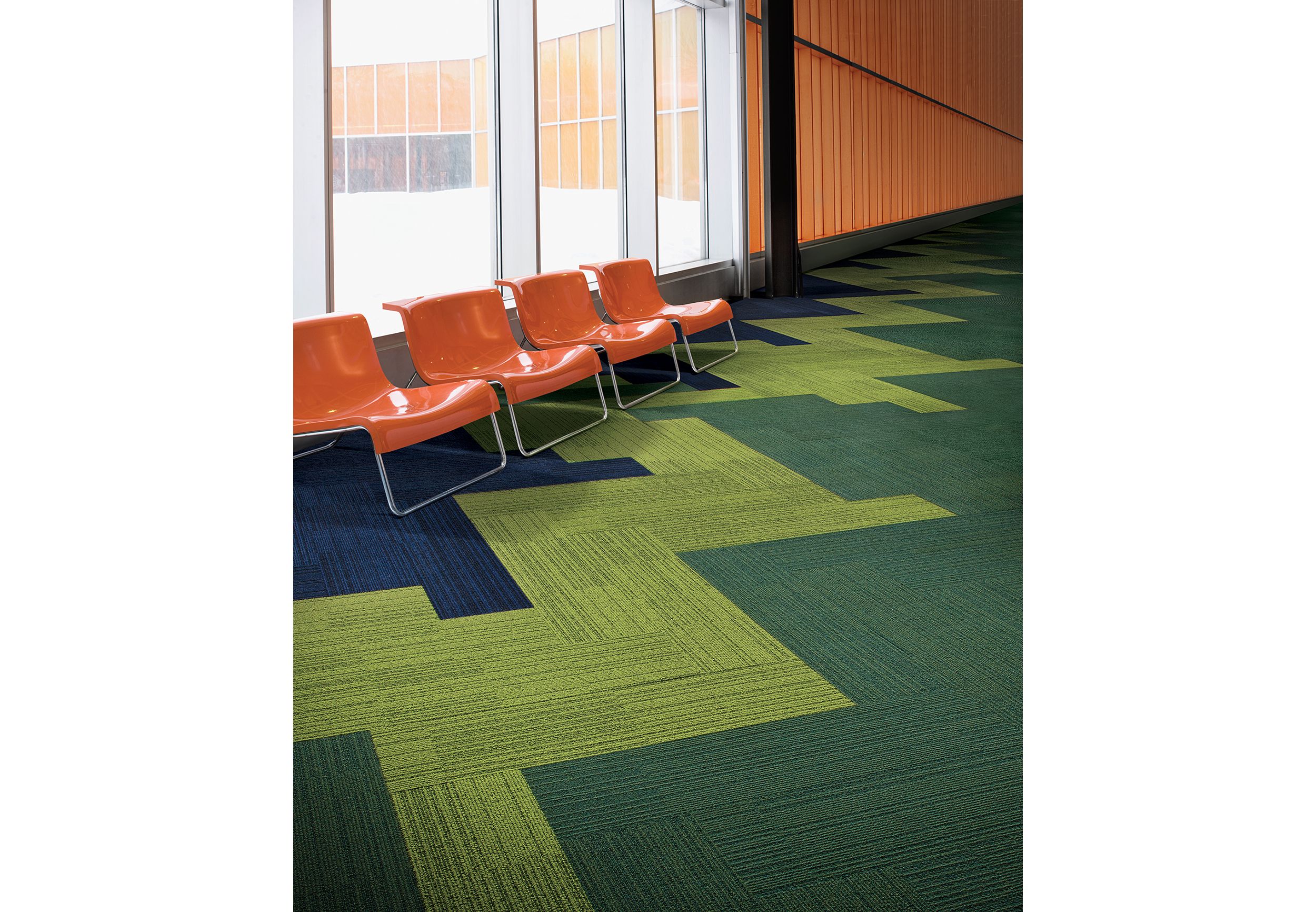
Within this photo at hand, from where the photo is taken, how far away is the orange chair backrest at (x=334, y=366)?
416 cm

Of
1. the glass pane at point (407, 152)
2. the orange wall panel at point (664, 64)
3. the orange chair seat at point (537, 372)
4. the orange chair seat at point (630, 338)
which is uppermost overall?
the orange wall panel at point (664, 64)

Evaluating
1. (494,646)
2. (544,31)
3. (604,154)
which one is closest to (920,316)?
(604,154)

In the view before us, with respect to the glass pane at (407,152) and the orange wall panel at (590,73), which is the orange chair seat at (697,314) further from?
the orange wall panel at (590,73)

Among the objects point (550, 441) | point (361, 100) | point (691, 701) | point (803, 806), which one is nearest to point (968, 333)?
point (550, 441)

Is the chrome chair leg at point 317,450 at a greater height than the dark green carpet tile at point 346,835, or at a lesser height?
greater

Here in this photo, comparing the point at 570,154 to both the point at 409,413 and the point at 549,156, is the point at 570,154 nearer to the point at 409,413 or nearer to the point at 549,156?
the point at 549,156

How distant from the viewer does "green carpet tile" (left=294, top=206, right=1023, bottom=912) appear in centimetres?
185

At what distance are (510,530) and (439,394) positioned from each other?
84 centimetres

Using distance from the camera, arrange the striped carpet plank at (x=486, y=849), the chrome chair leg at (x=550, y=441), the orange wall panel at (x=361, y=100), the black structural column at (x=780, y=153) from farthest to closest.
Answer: the black structural column at (x=780, y=153)
the orange wall panel at (x=361, y=100)
the chrome chair leg at (x=550, y=441)
the striped carpet plank at (x=486, y=849)

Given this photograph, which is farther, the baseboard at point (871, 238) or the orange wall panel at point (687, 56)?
the baseboard at point (871, 238)

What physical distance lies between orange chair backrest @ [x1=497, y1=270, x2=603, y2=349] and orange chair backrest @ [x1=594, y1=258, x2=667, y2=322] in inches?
10.5

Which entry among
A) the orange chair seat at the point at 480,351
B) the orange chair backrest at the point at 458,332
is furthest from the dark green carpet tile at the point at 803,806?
the orange chair backrest at the point at 458,332

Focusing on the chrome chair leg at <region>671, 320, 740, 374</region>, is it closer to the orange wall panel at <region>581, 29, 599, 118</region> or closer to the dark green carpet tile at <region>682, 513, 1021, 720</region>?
the orange wall panel at <region>581, 29, 599, 118</region>
